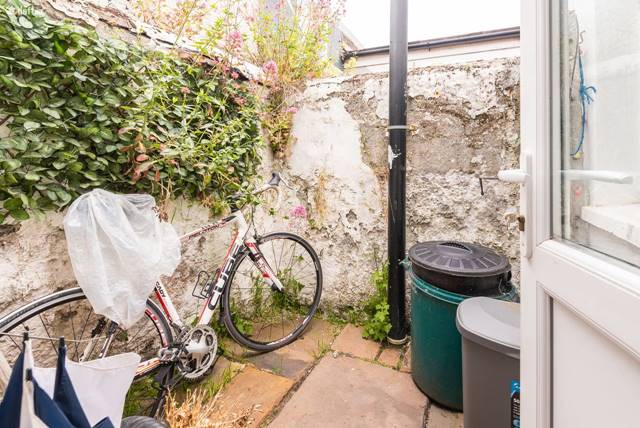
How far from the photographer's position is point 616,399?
2.07 ft

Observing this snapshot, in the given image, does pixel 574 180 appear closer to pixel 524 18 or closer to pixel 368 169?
pixel 524 18

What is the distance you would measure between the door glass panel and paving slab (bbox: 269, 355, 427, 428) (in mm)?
1402

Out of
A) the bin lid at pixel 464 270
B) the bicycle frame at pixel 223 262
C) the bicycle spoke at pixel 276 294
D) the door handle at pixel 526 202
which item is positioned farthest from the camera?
the bicycle spoke at pixel 276 294

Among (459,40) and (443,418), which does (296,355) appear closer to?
A: (443,418)

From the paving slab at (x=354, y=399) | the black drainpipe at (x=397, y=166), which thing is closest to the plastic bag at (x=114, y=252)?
the paving slab at (x=354, y=399)

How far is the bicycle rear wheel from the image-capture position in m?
1.32

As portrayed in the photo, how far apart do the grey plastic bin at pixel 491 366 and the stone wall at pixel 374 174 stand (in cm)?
99

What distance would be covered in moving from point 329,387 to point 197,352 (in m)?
0.82

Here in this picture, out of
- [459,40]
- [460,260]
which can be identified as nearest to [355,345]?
[460,260]

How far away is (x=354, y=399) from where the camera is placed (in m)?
1.86

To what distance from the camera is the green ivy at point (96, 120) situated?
1.23 meters

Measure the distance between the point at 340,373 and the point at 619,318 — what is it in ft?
5.79

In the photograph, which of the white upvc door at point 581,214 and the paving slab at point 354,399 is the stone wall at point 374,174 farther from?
the white upvc door at point 581,214

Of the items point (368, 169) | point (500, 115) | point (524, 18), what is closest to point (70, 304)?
point (368, 169)
